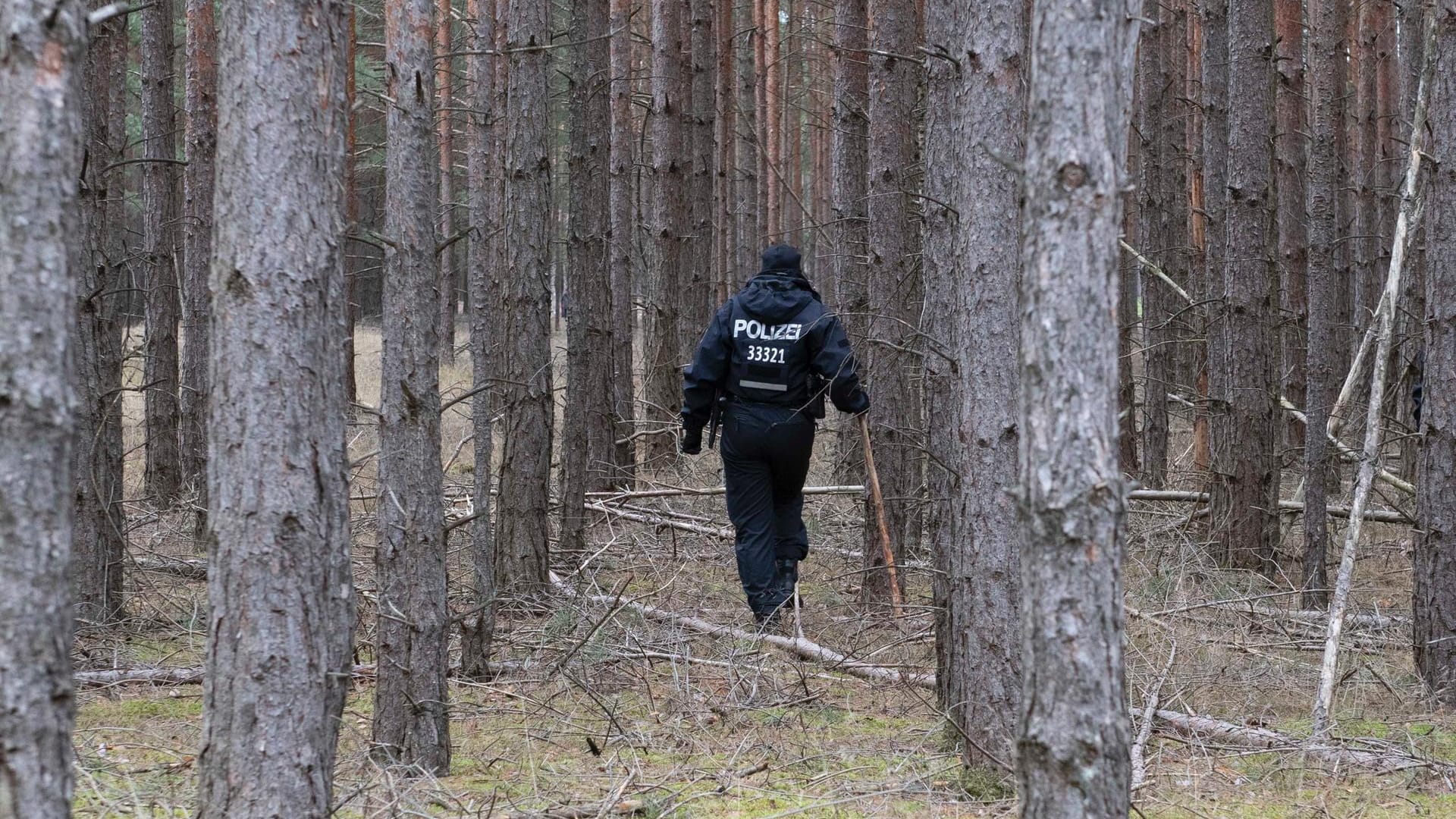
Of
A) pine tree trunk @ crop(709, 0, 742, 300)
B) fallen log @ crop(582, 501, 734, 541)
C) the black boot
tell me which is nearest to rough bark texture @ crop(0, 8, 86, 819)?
the black boot

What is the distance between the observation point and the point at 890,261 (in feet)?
26.9

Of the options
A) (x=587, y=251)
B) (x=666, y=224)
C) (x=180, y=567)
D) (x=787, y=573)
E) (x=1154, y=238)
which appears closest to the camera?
(x=787, y=573)

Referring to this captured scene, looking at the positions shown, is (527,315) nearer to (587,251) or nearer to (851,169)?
(851,169)

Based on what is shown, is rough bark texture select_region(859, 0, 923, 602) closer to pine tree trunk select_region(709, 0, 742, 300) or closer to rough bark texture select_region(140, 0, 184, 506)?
rough bark texture select_region(140, 0, 184, 506)

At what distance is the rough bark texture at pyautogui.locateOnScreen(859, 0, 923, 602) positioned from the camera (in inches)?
319

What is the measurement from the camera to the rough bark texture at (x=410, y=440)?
4.66 meters

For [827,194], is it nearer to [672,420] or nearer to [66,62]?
Answer: [672,420]

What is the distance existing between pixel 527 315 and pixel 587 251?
302 centimetres

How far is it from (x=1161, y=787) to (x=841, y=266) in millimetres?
5213

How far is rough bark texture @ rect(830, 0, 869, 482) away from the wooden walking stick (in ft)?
3.91

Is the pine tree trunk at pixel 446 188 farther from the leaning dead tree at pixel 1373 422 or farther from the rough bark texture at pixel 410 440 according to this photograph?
the leaning dead tree at pixel 1373 422

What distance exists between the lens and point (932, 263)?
5.63 m

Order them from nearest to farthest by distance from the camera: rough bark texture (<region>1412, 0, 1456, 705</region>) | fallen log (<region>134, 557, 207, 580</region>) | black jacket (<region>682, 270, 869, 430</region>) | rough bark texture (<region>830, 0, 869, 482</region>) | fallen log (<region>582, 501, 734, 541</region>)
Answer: rough bark texture (<region>1412, 0, 1456, 705</region>) → black jacket (<region>682, 270, 869, 430</region>) → fallen log (<region>134, 557, 207, 580</region>) → rough bark texture (<region>830, 0, 869, 482</region>) → fallen log (<region>582, 501, 734, 541</region>)

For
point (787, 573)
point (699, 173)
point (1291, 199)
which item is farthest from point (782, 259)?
point (1291, 199)
